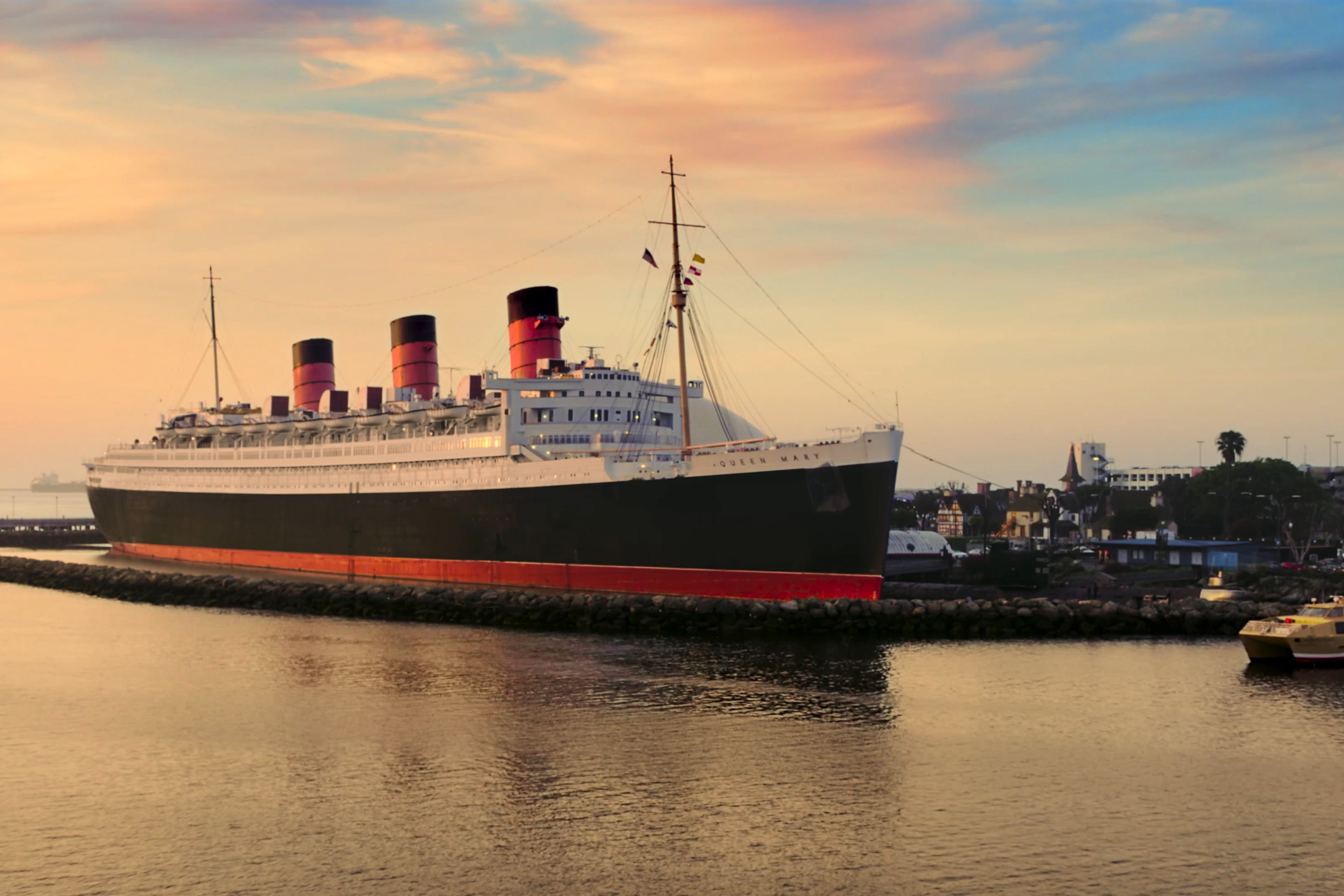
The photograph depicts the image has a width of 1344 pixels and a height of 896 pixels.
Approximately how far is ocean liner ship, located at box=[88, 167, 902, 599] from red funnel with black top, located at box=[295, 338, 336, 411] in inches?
4.5

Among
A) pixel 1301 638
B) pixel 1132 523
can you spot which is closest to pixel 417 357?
pixel 1301 638

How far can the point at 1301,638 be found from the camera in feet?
111

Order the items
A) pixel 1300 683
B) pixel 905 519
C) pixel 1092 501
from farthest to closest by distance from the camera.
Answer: pixel 1092 501, pixel 905 519, pixel 1300 683

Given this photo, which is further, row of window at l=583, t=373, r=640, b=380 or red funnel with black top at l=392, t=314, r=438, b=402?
red funnel with black top at l=392, t=314, r=438, b=402

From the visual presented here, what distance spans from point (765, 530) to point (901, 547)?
32787 millimetres

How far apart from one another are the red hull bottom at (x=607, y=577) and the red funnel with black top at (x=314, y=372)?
13155 millimetres

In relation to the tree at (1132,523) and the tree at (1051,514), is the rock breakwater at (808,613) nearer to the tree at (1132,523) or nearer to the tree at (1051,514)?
the tree at (1051,514)

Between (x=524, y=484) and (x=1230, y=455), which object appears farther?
(x=1230, y=455)

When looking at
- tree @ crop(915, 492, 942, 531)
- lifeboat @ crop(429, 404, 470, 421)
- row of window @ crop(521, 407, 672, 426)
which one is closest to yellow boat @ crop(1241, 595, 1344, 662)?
row of window @ crop(521, 407, 672, 426)

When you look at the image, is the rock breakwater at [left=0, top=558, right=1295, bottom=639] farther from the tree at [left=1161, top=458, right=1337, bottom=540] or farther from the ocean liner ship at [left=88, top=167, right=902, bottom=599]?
the tree at [left=1161, top=458, right=1337, bottom=540]

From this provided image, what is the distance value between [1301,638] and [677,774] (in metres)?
20.1

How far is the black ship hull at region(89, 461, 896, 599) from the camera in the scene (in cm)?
4294

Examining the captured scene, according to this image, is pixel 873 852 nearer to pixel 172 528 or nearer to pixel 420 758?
pixel 420 758

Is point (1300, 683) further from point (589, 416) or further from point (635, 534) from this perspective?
point (589, 416)
